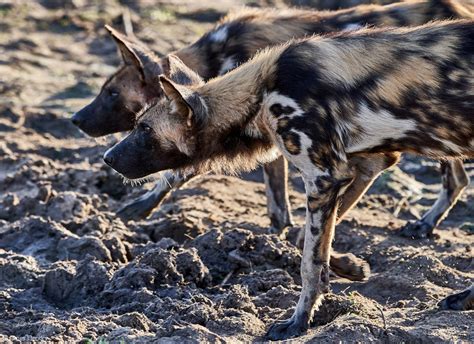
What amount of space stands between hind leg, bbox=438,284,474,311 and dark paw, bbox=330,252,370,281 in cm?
63

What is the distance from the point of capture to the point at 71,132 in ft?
30.2

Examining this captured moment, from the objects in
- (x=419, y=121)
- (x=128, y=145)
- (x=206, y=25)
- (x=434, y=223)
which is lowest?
(x=206, y=25)

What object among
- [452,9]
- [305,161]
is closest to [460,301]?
[305,161]

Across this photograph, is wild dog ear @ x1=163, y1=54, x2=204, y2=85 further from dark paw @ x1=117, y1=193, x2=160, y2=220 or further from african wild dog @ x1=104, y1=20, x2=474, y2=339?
dark paw @ x1=117, y1=193, x2=160, y2=220

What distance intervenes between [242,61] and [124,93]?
0.81 metres

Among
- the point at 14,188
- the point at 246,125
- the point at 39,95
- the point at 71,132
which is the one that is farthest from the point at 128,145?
the point at 39,95

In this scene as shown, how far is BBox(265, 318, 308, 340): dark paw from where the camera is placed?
4.93 metres

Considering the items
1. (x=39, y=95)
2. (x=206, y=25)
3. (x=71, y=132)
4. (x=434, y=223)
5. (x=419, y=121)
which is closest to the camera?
(x=419, y=121)

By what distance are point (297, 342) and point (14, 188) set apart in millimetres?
3632

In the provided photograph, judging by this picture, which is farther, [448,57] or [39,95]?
[39,95]

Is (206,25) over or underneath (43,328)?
underneath

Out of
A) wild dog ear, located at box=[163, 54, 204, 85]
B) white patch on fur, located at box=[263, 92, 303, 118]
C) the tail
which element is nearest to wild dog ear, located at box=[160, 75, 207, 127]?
white patch on fur, located at box=[263, 92, 303, 118]

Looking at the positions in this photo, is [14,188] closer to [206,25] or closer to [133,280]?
[133,280]

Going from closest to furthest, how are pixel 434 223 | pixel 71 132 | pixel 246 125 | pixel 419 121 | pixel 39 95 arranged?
pixel 419 121
pixel 246 125
pixel 434 223
pixel 71 132
pixel 39 95
